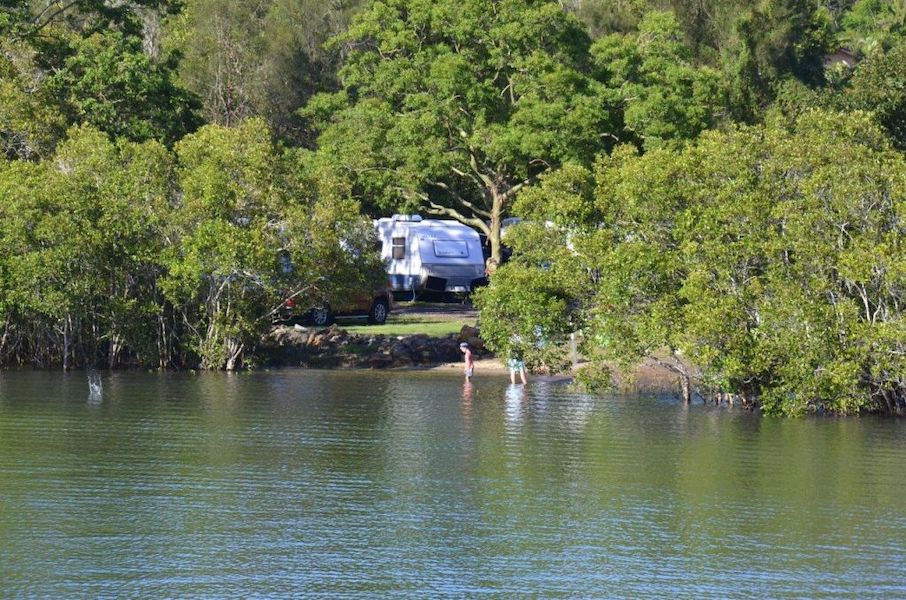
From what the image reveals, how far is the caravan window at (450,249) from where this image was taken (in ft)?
166

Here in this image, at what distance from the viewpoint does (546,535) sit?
58.0ft

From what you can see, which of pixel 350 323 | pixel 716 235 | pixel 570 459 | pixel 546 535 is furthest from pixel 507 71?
pixel 546 535

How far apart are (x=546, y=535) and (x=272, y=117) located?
4632cm

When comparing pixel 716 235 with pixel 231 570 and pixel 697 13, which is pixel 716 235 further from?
pixel 697 13

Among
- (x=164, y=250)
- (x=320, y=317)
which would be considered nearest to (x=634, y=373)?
(x=164, y=250)

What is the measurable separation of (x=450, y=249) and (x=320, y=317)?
9.23 m

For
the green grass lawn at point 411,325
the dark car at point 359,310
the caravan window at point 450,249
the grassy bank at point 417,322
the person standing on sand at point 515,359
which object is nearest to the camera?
the person standing on sand at point 515,359

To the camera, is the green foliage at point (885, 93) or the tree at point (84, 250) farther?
the green foliage at point (885, 93)

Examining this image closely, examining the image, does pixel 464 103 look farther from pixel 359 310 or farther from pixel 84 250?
pixel 84 250

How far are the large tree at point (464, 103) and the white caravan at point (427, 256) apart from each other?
94 cm

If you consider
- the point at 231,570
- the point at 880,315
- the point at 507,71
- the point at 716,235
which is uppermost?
the point at 507,71

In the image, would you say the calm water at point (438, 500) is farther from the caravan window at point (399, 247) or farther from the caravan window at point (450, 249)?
the caravan window at point (399, 247)

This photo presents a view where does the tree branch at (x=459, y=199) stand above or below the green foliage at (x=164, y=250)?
above

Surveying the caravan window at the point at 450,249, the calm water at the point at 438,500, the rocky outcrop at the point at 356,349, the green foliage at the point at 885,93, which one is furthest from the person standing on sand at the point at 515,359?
the green foliage at the point at 885,93
